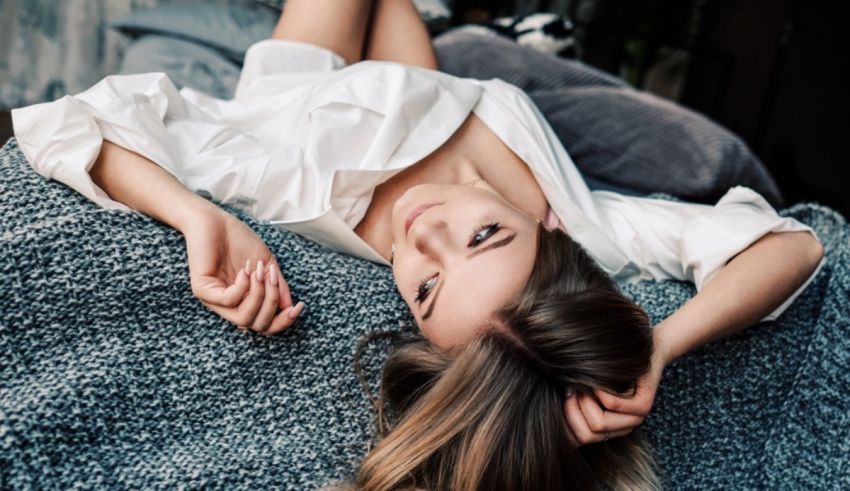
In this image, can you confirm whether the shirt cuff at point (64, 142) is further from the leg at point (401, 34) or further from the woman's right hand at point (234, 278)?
the leg at point (401, 34)

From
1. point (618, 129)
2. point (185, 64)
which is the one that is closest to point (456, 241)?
point (618, 129)

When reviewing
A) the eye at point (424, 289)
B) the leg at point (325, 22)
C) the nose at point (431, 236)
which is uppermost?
the leg at point (325, 22)

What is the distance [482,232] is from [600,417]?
267mm

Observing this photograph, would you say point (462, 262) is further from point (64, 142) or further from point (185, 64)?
point (185, 64)

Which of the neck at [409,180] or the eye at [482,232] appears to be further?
the neck at [409,180]

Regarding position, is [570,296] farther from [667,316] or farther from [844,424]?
[844,424]

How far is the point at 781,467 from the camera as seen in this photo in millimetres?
1036

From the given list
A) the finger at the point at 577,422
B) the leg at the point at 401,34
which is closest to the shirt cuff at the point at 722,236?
the finger at the point at 577,422

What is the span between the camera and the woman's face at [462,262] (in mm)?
895

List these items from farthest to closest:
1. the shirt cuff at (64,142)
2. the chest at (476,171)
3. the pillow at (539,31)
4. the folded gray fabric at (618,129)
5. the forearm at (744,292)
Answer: the pillow at (539,31), the folded gray fabric at (618,129), the chest at (476,171), the forearm at (744,292), the shirt cuff at (64,142)

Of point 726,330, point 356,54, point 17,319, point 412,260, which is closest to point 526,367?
point 412,260

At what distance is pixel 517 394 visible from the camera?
2.74 feet

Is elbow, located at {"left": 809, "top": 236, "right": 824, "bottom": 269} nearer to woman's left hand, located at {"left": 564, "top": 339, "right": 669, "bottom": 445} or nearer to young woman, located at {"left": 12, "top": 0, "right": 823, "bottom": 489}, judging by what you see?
young woman, located at {"left": 12, "top": 0, "right": 823, "bottom": 489}

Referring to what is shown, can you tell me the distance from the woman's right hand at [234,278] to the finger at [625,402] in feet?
1.18
